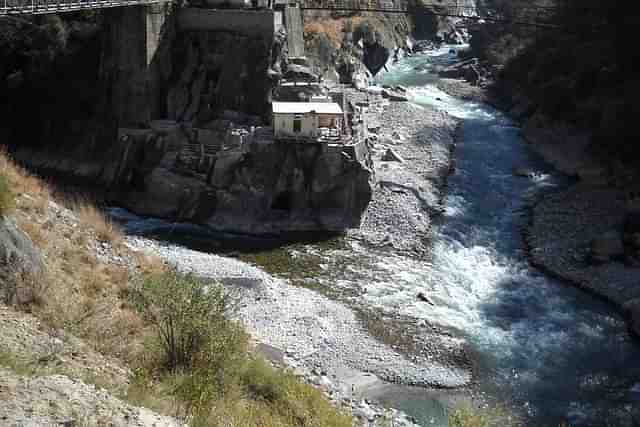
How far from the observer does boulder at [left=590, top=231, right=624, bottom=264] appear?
29.2 meters

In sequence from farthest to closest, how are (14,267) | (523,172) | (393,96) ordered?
1. (393,96)
2. (523,172)
3. (14,267)

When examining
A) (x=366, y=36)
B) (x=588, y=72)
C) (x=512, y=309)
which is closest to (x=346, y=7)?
(x=366, y=36)

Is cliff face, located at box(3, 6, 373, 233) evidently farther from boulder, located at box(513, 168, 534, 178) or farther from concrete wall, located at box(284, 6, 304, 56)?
boulder, located at box(513, 168, 534, 178)

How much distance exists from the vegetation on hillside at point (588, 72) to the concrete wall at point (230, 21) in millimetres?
21078

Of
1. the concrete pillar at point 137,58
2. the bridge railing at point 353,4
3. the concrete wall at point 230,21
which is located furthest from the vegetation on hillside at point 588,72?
the concrete pillar at point 137,58

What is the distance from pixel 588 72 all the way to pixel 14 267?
4314cm

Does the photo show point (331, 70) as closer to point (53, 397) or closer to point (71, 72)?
point (71, 72)

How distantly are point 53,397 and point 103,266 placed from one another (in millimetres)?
7999

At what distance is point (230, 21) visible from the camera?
37.5 m

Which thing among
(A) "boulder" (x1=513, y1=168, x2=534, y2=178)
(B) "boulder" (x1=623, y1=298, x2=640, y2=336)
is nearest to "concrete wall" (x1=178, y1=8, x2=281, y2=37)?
(A) "boulder" (x1=513, y1=168, x2=534, y2=178)

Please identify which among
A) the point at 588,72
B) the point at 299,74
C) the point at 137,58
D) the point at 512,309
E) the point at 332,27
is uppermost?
the point at 332,27

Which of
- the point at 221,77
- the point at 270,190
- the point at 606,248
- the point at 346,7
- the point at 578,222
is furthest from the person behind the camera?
the point at 346,7

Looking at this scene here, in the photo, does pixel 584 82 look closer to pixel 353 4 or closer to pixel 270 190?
pixel 270 190

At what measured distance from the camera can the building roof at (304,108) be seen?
33.1 m
